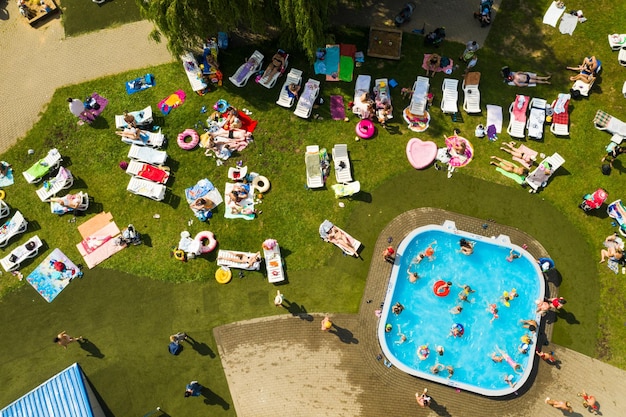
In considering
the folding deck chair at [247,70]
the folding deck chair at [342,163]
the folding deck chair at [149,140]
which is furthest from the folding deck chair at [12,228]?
the folding deck chair at [342,163]

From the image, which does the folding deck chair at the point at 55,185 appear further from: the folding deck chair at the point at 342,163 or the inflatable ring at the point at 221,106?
the folding deck chair at the point at 342,163

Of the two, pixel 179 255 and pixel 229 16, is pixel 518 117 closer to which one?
pixel 229 16

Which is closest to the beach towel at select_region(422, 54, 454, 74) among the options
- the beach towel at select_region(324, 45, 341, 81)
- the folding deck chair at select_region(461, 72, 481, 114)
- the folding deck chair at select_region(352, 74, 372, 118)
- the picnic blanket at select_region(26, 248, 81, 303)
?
the folding deck chair at select_region(461, 72, 481, 114)

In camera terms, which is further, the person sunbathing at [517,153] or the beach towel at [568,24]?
the beach towel at [568,24]

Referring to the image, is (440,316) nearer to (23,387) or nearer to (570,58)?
(570,58)

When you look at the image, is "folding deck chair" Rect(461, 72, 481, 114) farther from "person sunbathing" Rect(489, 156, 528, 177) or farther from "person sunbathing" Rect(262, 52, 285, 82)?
"person sunbathing" Rect(262, 52, 285, 82)

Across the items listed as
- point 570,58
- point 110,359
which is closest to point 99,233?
point 110,359

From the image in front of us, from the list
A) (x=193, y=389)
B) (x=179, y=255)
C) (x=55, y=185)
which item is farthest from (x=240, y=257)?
(x=55, y=185)
